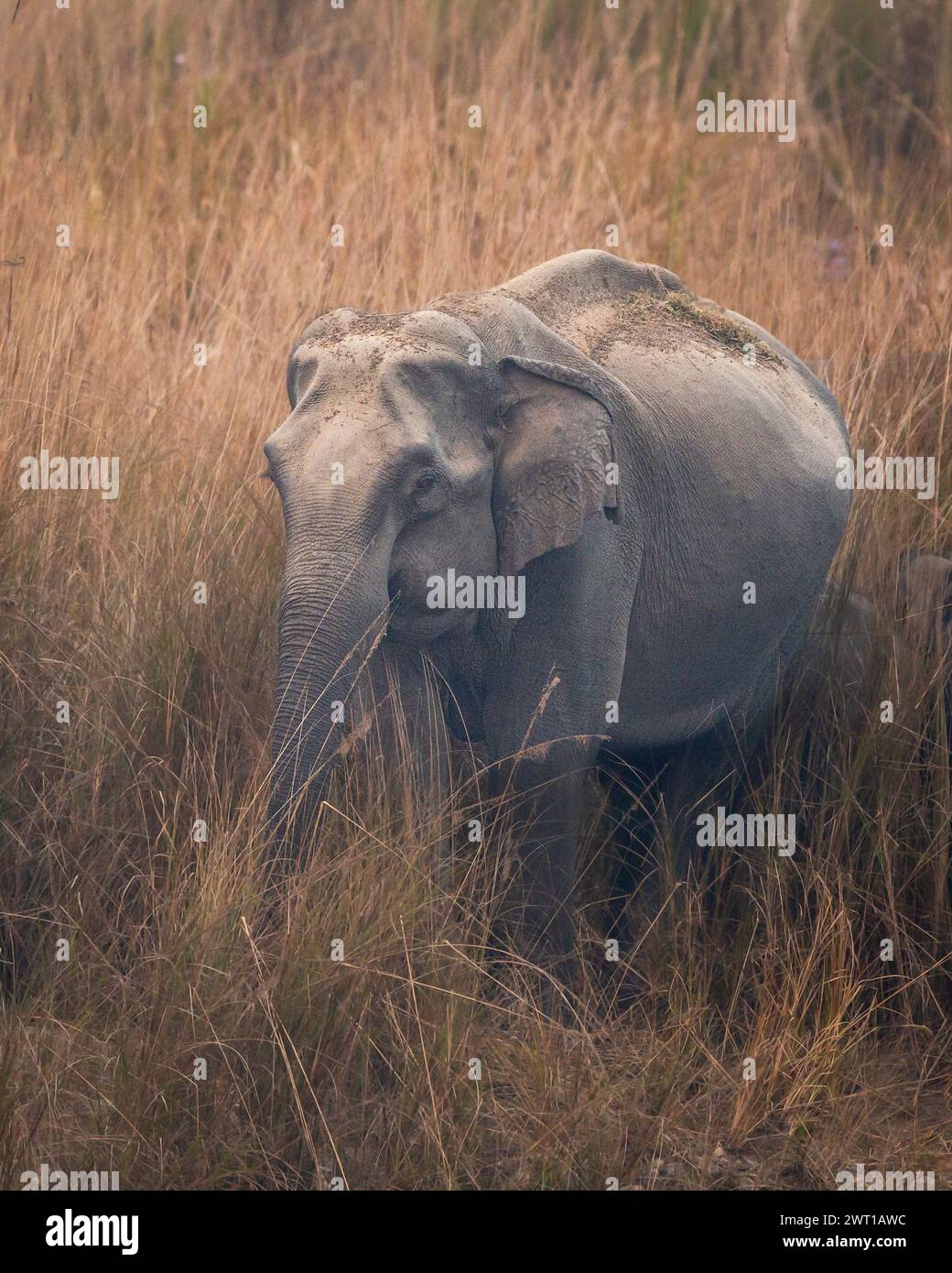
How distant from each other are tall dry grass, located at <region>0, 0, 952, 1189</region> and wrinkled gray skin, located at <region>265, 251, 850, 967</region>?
231 millimetres

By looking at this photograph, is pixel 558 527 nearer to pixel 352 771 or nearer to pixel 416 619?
pixel 416 619

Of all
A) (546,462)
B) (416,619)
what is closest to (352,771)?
(416,619)

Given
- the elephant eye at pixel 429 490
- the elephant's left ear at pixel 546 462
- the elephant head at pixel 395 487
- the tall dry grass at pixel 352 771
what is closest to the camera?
the tall dry grass at pixel 352 771

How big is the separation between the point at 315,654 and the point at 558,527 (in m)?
0.65

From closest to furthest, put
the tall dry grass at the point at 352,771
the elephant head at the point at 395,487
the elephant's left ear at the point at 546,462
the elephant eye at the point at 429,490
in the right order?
the tall dry grass at the point at 352,771
the elephant head at the point at 395,487
the elephant eye at the point at 429,490
the elephant's left ear at the point at 546,462

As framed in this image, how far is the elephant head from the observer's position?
371 cm

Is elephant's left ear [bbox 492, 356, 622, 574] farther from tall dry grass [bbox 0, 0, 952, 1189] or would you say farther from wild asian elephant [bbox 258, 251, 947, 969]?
tall dry grass [bbox 0, 0, 952, 1189]

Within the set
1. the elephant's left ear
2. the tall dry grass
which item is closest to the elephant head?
the elephant's left ear

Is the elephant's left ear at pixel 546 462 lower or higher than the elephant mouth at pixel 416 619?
higher

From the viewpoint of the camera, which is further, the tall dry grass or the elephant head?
the elephant head

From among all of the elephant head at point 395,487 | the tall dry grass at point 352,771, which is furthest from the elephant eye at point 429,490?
the tall dry grass at point 352,771

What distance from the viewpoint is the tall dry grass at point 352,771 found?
3.60m

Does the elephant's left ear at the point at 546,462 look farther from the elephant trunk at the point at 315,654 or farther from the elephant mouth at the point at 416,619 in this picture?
the elephant trunk at the point at 315,654

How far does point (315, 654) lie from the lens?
12.1ft
